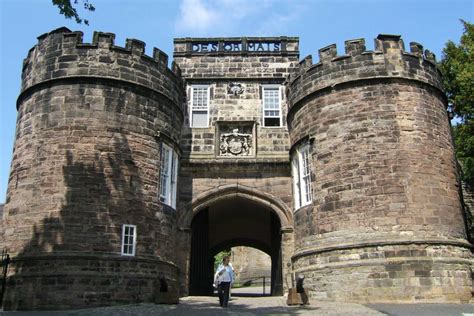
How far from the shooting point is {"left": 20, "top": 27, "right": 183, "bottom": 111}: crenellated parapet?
14.0 meters

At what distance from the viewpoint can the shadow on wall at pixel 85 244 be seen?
12.0m

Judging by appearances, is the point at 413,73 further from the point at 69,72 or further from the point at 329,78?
the point at 69,72

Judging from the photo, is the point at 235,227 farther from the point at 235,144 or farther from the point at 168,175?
the point at 168,175

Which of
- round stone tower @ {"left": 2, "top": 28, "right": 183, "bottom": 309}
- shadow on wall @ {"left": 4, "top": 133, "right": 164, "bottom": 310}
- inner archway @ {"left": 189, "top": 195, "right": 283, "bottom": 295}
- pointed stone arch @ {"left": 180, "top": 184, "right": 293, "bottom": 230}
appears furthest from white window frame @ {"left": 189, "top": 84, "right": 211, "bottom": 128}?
shadow on wall @ {"left": 4, "top": 133, "right": 164, "bottom": 310}

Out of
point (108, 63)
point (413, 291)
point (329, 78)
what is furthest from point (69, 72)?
point (413, 291)

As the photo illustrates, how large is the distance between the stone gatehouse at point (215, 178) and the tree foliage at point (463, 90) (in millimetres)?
4246

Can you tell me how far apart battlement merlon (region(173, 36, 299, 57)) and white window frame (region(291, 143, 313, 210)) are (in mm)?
4968

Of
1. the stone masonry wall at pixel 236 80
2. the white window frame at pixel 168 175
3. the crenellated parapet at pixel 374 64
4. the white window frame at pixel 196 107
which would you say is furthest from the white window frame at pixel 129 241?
the crenellated parapet at pixel 374 64

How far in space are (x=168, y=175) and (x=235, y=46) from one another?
6.43 metres

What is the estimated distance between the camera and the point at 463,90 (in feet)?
60.6

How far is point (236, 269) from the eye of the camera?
42.2 meters

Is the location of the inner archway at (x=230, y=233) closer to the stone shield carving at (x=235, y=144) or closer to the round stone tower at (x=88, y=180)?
the stone shield carving at (x=235, y=144)

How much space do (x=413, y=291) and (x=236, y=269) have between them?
1241 inches

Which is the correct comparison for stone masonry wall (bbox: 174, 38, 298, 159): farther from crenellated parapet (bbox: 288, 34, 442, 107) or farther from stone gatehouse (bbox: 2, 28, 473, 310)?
crenellated parapet (bbox: 288, 34, 442, 107)
